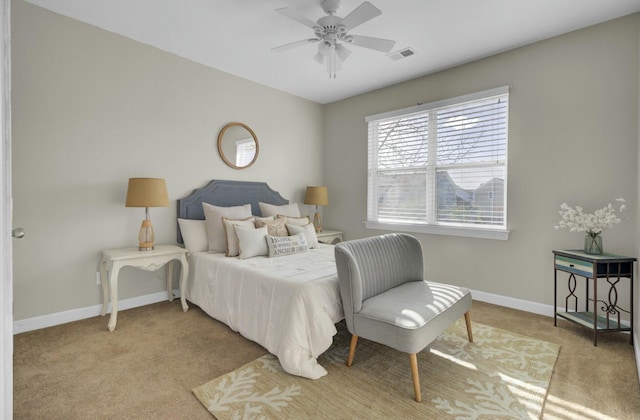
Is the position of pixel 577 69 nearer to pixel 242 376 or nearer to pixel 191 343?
pixel 242 376

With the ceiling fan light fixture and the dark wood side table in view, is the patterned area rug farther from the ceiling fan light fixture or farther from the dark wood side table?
the ceiling fan light fixture

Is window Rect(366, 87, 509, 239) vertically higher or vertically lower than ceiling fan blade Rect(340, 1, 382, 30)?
lower

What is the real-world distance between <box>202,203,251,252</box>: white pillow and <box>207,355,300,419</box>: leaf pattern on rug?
156 cm

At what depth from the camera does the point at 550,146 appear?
3.04 m

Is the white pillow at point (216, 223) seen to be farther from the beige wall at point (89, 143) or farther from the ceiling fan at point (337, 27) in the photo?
the ceiling fan at point (337, 27)

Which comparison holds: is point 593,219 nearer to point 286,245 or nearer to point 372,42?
point 372,42

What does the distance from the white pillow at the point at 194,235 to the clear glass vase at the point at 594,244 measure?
3.53 meters

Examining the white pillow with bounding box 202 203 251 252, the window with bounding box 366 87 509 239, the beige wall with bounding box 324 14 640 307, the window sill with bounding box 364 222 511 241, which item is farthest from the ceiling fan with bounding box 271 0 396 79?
the window sill with bounding box 364 222 511 241

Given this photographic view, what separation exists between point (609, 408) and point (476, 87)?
2.99 m

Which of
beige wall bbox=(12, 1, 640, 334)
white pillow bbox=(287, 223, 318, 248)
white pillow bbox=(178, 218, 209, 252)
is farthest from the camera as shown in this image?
white pillow bbox=(287, 223, 318, 248)

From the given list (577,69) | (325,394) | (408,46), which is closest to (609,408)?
(325,394)

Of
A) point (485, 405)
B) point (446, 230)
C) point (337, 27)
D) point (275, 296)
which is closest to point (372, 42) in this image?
point (337, 27)

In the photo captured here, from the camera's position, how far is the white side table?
272cm

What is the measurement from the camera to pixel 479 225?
3529mm
